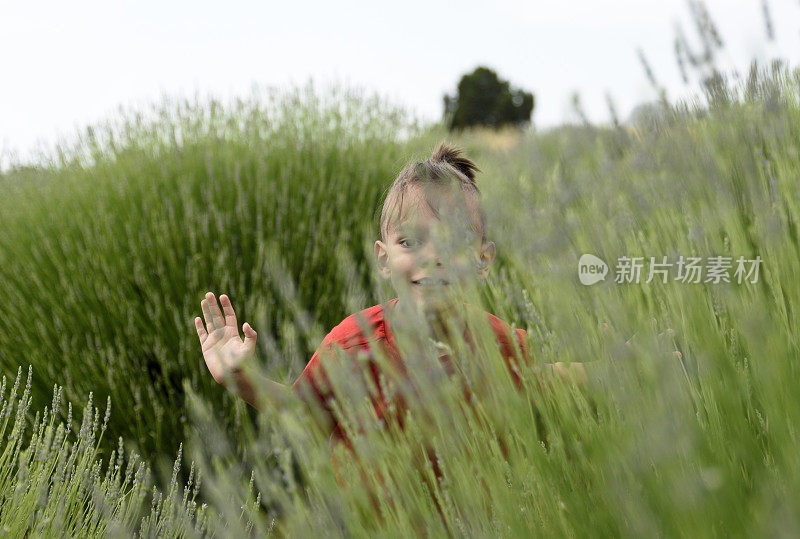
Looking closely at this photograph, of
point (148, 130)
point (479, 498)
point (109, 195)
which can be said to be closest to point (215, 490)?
point (479, 498)

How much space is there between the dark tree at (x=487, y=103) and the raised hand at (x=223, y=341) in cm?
2309

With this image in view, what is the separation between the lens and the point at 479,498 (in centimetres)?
98

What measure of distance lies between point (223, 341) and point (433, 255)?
714 mm

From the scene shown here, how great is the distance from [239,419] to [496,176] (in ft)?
8.54

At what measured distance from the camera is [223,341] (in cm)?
194

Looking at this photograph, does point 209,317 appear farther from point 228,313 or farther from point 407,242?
point 407,242

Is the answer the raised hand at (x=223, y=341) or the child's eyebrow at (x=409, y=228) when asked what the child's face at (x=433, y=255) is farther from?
the raised hand at (x=223, y=341)

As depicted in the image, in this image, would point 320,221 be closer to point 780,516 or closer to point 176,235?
point 176,235

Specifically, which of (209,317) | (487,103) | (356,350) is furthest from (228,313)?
(487,103)

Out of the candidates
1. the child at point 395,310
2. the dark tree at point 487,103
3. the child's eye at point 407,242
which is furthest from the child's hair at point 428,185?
the dark tree at point 487,103

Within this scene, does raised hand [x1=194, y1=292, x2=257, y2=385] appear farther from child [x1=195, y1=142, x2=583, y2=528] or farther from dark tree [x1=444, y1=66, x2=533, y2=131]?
dark tree [x1=444, y1=66, x2=533, y2=131]

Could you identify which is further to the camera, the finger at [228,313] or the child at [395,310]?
the finger at [228,313]

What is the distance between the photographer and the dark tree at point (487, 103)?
2453 centimetres

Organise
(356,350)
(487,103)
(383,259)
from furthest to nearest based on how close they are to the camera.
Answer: (487,103)
(383,259)
(356,350)
